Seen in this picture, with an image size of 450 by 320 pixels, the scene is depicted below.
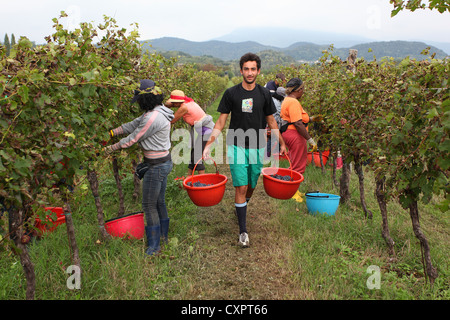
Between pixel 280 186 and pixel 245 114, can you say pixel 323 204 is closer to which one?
pixel 280 186

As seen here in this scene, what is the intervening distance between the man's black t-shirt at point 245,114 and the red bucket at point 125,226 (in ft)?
4.55

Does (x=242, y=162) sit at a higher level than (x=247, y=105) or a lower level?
lower

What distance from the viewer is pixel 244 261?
325cm

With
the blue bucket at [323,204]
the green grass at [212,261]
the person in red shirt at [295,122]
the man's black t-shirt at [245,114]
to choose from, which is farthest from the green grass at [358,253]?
the man's black t-shirt at [245,114]

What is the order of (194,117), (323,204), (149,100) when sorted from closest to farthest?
(149,100), (323,204), (194,117)

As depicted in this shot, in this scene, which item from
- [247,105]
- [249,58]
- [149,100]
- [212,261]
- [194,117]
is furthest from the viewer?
[194,117]

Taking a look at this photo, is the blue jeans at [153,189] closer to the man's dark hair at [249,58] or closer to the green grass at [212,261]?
the green grass at [212,261]

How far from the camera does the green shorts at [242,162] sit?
11.5 ft

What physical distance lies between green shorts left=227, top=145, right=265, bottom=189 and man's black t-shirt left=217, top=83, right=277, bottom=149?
71 millimetres

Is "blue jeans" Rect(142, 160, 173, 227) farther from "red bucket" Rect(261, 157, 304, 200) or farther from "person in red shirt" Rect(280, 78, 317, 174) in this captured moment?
"person in red shirt" Rect(280, 78, 317, 174)

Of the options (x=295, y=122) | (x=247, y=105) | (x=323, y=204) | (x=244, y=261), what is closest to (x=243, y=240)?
(x=244, y=261)

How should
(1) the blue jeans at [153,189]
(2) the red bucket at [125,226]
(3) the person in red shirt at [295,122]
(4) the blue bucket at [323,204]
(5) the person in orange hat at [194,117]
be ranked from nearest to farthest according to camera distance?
(1) the blue jeans at [153,189] < (2) the red bucket at [125,226] < (4) the blue bucket at [323,204] < (3) the person in red shirt at [295,122] < (5) the person in orange hat at [194,117]

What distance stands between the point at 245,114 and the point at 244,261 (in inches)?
63.2
